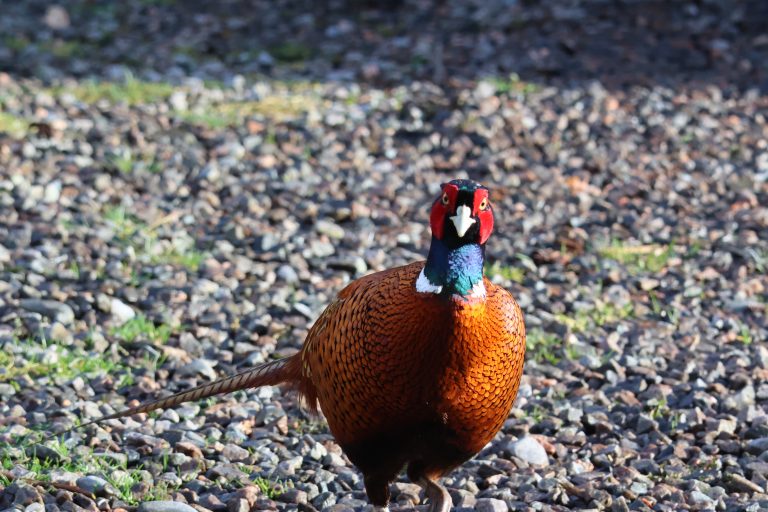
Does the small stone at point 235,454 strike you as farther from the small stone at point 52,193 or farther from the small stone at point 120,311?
the small stone at point 52,193

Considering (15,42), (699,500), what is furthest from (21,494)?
(15,42)

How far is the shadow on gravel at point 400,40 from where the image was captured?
7.68m

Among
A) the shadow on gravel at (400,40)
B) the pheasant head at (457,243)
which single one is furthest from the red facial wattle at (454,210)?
the shadow on gravel at (400,40)

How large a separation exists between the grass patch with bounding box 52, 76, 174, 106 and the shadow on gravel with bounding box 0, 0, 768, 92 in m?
0.26

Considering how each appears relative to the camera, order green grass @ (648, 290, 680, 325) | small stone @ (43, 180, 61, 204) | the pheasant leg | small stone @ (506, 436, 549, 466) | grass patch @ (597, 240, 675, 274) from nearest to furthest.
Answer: the pheasant leg
small stone @ (506, 436, 549, 466)
green grass @ (648, 290, 680, 325)
grass patch @ (597, 240, 675, 274)
small stone @ (43, 180, 61, 204)

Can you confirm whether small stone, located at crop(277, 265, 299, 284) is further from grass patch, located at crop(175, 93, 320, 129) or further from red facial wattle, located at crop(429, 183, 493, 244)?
red facial wattle, located at crop(429, 183, 493, 244)

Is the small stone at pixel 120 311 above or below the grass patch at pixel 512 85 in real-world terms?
below

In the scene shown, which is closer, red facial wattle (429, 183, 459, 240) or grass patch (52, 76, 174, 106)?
red facial wattle (429, 183, 459, 240)

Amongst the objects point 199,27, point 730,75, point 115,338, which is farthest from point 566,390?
point 199,27

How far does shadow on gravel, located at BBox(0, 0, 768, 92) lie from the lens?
7.68 meters

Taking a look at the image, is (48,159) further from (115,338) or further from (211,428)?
(211,428)

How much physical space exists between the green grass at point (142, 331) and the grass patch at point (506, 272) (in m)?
1.43

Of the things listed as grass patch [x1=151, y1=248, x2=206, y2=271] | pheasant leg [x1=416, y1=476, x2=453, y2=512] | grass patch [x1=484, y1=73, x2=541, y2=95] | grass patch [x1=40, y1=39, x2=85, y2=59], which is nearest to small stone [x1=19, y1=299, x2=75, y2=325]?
grass patch [x1=151, y1=248, x2=206, y2=271]

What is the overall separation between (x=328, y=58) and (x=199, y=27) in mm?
1212
